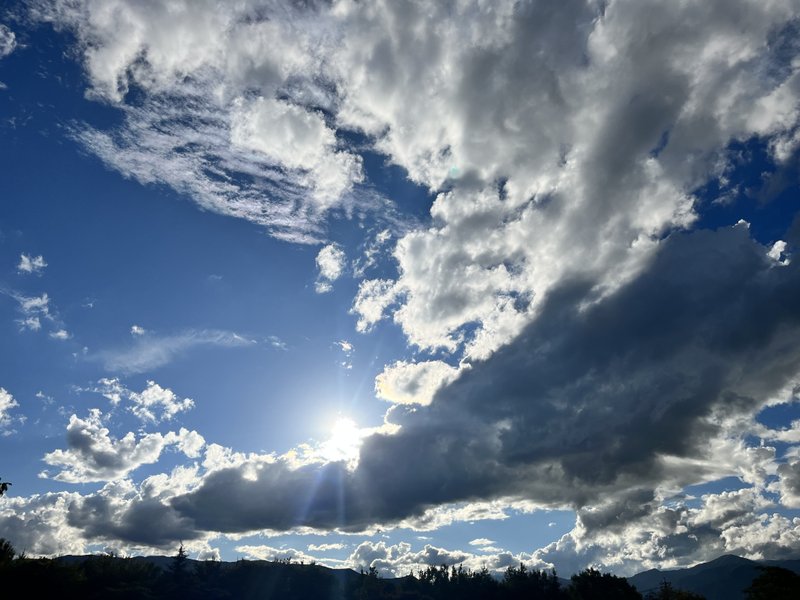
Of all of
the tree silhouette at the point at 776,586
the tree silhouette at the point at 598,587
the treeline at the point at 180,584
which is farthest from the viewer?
the tree silhouette at the point at 598,587

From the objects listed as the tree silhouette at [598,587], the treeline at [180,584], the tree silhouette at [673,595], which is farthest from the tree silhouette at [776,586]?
the tree silhouette at [598,587]

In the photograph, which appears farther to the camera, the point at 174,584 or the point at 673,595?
the point at 174,584

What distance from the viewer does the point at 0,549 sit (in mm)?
100750

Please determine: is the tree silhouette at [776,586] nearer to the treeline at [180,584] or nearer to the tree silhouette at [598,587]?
the treeline at [180,584]

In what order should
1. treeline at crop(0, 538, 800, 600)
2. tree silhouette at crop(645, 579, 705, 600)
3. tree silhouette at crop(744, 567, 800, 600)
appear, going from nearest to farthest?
tree silhouette at crop(744, 567, 800, 600)
treeline at crop(0, 538, 800, 600)
tree silhouette at crop(645, 579, 705, 600)

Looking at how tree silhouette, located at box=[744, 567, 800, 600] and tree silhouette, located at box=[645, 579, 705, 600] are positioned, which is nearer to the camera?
Answer: tree silhouette, located at box=[744, 567, 800, 600]

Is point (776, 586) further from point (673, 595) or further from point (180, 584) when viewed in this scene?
point (180, 584)

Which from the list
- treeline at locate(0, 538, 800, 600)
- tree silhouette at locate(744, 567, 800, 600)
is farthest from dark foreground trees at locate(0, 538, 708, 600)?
tree silhouette at locate(744, 567, 800, 600)

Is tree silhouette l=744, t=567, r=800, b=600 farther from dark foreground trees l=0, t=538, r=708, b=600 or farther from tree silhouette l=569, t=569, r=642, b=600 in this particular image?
tree silhouette l=569, t=569, r=642, b=600

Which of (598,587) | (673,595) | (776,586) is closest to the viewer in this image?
(776,586)

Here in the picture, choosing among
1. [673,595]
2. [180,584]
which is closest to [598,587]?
[673,595]

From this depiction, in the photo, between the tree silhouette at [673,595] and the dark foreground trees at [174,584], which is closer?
the dark foreground trees at [174,584]

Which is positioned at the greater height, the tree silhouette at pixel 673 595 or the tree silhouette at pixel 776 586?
the tree silhouette at pixel 776 586

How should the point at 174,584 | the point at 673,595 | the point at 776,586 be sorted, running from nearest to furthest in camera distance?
the point at 776,586 → the point at 673,595 → the point at 174,584
